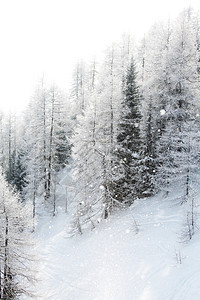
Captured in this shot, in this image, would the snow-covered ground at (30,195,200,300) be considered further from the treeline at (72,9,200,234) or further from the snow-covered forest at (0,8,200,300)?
the treeline at (72,9,200,234)

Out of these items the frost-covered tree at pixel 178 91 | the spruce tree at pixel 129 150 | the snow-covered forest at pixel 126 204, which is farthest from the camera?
the spruce tree at pixel 129 150

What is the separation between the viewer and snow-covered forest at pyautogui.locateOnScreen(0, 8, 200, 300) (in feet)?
44.0

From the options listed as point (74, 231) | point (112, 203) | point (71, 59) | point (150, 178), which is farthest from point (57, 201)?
point (71, 59)

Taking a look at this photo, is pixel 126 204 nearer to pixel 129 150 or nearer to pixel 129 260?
pixel 129 150

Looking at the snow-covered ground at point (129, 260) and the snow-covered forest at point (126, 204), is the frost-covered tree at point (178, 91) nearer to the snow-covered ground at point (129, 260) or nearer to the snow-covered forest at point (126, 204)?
the snow-covered forest at point (126, 204)

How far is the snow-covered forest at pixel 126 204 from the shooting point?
1340 centimetres

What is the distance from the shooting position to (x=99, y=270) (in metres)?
15.7

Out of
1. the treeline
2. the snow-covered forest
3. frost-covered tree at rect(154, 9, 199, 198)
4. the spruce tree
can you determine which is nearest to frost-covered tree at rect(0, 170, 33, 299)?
the snow-covered forest

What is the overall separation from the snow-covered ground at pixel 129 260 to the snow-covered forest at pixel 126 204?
2.8 inches

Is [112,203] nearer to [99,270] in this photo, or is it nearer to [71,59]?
[99,270]

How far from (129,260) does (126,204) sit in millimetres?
6747

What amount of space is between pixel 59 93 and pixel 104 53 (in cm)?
1301

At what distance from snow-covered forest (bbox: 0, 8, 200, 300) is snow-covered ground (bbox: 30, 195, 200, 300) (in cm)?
7

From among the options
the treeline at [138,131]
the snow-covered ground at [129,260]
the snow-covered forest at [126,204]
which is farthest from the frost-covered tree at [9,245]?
the treeline at [138,131]
